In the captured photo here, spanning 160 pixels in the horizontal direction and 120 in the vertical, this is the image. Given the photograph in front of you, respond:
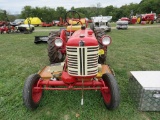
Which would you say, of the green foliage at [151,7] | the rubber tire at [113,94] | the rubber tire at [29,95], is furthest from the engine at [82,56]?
the green foliage at [151,7]

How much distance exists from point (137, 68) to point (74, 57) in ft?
8.11

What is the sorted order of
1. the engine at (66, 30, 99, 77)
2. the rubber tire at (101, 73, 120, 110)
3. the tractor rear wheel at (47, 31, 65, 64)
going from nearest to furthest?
the engine at (66, 30, 99, 77) → the rubber tire at (101, 73, 120, 110) → the tractor rear wheel at (47, 31, 65, 64)

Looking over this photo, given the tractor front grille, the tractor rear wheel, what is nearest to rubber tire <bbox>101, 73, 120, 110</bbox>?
the tractor front grille

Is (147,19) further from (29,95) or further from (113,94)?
(29,95)

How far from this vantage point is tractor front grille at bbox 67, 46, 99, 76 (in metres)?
2.32

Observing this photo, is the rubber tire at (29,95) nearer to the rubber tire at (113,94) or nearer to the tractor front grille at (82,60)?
the tractor front grille at (82,60)

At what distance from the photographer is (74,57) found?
2381 mm

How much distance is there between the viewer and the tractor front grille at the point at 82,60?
2.32m

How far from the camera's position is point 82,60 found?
2344 millimetres

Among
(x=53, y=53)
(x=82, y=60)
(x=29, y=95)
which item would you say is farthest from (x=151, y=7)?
(x=29, y=95)

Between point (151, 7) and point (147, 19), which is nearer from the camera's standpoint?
point (147, 19)

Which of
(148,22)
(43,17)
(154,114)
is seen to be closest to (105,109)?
(154,114)

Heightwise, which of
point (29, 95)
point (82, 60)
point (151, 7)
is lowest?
point (29, 95)

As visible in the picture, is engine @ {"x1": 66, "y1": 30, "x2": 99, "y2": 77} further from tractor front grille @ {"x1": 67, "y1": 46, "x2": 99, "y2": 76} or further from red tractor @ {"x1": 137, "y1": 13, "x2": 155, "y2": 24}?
red tractor @ {"x1": 137, "y1": 13, "x2": 155, "y2": 24}
